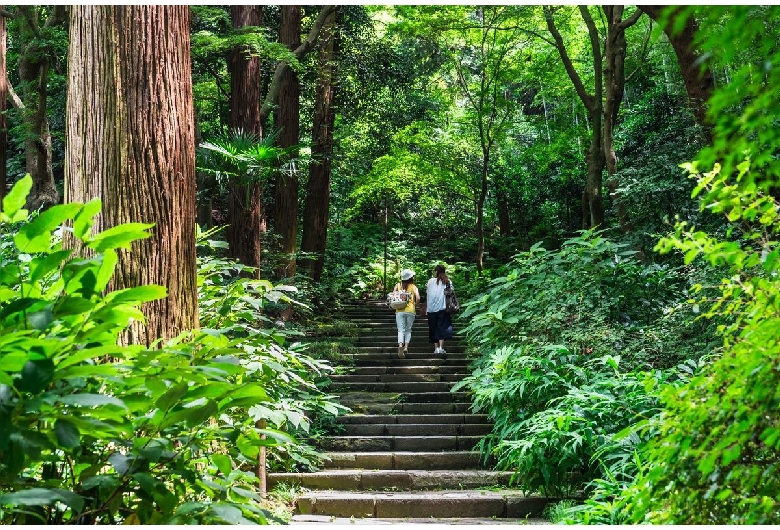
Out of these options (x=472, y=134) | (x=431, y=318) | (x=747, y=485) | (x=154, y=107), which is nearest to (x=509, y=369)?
(x=431, y=318)

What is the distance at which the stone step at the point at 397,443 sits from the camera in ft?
27.3

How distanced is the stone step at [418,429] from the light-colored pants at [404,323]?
2809 millimetres

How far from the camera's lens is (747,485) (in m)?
1.83

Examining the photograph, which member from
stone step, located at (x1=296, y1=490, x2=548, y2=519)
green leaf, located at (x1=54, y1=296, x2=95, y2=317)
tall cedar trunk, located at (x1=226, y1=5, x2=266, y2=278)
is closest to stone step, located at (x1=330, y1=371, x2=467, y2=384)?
tall cedar trunk, located at (x1=226, y1=5, x2=266, y2=278)

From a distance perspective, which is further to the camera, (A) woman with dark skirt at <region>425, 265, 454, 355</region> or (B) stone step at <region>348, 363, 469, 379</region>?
(A) woman with dark skirt at <region>425, 265, 454, 355</region>

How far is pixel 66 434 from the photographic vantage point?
61.9 inches

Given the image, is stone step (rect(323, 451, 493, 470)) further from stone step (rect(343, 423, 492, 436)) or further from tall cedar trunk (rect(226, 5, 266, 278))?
tall cedar trunk (rect(226, 5, 266, 278))

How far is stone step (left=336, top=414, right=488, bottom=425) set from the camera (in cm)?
906

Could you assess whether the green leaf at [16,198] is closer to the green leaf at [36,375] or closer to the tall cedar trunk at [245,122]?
the green leaf at [36,375]

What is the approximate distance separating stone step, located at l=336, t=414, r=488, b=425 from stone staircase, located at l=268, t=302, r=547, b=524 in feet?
0.04

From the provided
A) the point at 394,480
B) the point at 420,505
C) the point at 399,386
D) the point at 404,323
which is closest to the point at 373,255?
the point at 404,323

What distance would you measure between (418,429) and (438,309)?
311cm

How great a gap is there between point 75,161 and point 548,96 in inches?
699

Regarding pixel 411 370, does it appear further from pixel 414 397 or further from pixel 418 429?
pixel 418 429
